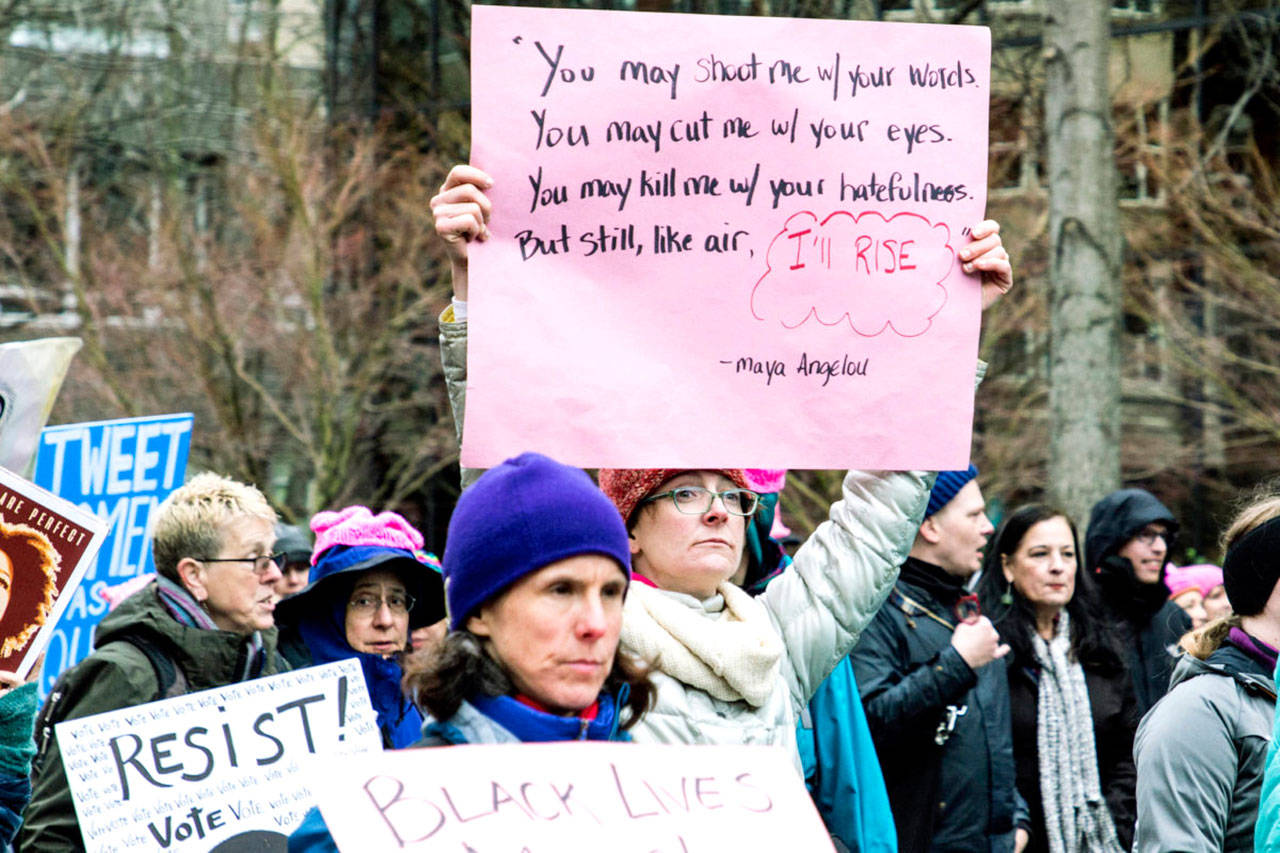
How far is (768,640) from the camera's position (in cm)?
327

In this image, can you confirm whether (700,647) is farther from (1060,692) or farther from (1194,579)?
(1194,579)

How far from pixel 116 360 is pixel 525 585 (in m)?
15.0

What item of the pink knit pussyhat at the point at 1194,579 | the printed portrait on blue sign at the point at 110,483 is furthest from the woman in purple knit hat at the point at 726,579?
the pink knit pussyhat at the point at 1194,579

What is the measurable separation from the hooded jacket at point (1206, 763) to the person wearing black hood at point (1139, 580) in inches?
96.3

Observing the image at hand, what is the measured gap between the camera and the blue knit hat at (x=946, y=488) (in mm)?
5414

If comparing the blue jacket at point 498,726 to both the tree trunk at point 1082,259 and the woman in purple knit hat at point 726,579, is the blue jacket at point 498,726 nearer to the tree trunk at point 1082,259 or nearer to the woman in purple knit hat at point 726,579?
the woman in purple knit hat at point 726,579

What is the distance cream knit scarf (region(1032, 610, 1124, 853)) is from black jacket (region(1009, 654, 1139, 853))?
35 millimetres

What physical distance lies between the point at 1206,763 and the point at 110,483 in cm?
467

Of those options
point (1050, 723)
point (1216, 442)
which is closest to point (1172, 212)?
point (1216, 442)

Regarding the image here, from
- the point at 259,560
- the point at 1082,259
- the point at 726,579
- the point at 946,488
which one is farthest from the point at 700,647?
the point at 1082,259

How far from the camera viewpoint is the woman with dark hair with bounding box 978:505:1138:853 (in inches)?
223

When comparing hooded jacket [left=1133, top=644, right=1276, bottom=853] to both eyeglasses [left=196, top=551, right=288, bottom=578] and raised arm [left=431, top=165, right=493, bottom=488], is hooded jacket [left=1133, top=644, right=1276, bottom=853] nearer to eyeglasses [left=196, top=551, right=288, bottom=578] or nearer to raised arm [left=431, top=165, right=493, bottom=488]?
raised arm [left=431, top=165, right=493, bottom=488]

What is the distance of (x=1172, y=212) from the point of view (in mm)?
16172

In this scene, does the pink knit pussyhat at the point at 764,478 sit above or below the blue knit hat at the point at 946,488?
above
